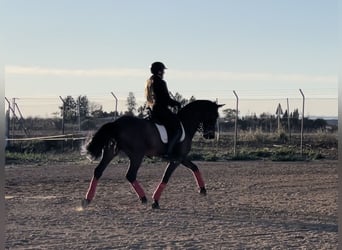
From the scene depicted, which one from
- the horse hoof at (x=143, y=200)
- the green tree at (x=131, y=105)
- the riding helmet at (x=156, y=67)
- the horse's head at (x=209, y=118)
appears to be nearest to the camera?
the horse hoof at (x=143, y=200)

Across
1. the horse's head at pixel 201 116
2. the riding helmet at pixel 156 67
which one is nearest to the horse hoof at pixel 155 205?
the horse's head at pixel 201 116

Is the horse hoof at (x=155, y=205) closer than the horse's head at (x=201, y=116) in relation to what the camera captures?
Yes

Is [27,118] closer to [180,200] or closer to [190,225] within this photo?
[180,200]

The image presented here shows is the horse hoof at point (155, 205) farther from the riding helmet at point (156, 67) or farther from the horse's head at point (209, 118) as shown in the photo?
the riding helmet at point (156, 67)

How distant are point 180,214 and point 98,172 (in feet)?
4.96

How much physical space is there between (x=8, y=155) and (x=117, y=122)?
12.1 m

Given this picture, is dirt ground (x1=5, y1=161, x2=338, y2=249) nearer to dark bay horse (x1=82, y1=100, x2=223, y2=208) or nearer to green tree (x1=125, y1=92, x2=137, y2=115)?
dark bay horse (x1=82, y1=100, x2=223, y2=208)

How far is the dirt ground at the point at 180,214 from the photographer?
21.4ft

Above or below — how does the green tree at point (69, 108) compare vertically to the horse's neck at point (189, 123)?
above

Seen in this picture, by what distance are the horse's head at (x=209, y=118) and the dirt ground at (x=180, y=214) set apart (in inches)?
45.0

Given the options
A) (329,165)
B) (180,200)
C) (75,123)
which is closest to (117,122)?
(180,200)

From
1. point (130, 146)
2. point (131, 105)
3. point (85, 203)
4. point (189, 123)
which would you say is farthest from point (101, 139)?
point (131, 105)

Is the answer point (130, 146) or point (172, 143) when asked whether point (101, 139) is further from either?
point (172, 143)

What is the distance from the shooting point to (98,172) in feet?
29.4
